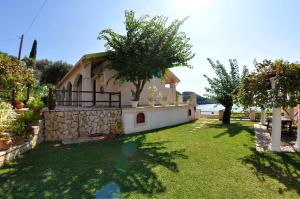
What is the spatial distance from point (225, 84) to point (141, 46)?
8.07 m

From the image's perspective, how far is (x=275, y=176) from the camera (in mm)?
6309

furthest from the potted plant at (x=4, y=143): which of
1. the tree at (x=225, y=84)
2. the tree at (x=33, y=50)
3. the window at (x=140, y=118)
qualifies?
the tree at (x=33, y=50)

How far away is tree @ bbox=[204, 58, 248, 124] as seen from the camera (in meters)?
18.9

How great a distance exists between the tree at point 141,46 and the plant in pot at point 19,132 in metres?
6.88

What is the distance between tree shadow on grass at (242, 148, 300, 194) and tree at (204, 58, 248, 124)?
10499 millimetres

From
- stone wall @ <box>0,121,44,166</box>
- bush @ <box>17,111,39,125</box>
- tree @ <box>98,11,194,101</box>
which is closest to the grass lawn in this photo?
stone wall @ <box>0,121,44,166</box>

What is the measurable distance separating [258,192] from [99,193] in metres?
3.40

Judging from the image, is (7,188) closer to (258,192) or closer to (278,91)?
(258,192)

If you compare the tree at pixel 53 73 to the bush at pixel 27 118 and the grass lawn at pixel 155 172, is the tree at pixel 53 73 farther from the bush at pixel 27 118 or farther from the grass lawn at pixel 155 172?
the grass lawn at pixel 155 172

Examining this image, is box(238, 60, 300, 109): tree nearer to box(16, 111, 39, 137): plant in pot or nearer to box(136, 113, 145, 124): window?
box(136, 113, 145, 124): window

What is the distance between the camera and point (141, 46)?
572 inches

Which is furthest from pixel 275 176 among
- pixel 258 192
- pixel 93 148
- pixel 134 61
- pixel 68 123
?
pixel 134 61

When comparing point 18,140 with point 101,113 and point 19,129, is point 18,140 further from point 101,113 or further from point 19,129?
point 101,113

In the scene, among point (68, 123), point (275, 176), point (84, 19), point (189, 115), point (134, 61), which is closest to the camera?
point (275, 176)
